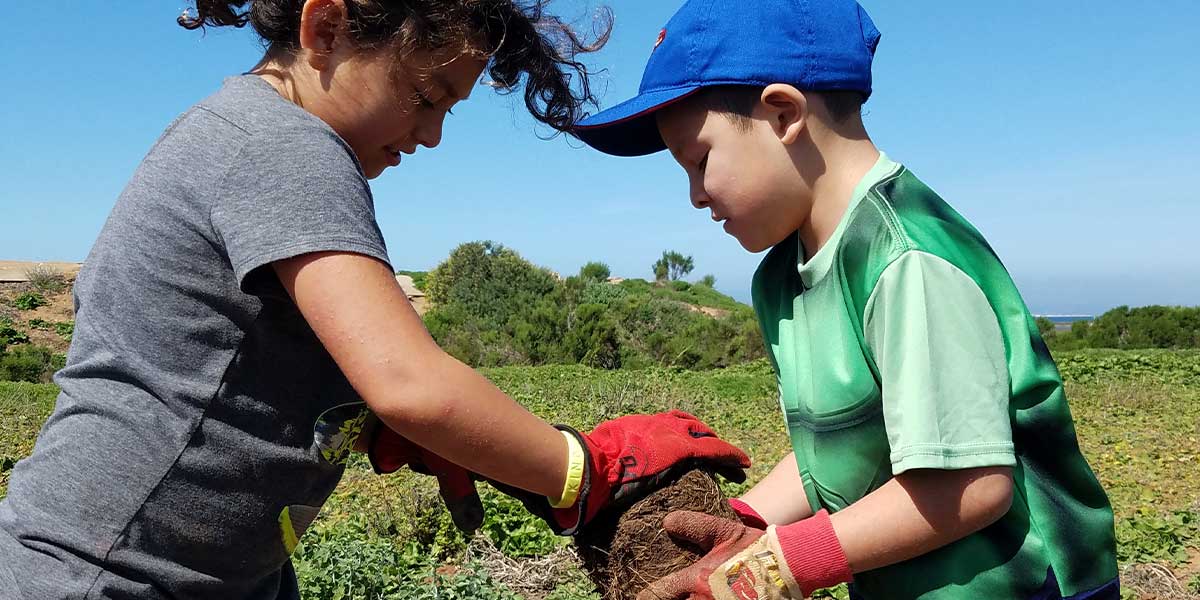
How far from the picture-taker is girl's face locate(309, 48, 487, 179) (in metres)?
1.48

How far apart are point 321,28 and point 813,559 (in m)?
1.13

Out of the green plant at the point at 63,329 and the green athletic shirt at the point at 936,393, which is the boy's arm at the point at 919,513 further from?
the green plant at the point at 63,329

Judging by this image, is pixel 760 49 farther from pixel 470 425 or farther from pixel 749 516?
pixel 749 516

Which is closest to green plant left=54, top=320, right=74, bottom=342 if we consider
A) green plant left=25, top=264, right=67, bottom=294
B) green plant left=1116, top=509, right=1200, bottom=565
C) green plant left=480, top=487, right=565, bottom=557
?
green plant left=25, top=264, right=67, bottom=294

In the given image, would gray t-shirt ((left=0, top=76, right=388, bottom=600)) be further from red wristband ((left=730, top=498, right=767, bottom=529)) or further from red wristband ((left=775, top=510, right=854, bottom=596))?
red wristband ((left=730, top=498, right=767, bottom=529))

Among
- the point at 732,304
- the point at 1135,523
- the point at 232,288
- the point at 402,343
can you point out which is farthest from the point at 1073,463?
the point at 732,304

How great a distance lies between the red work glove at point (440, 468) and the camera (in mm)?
1703

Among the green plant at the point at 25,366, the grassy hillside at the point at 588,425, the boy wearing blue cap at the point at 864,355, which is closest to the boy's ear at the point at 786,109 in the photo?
the boy wearing blue cap at the point at 864,355

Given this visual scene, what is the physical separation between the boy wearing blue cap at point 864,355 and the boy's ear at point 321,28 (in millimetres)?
504

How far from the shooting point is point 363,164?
1612mm

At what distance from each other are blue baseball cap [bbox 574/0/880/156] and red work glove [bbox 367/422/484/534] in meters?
0.72

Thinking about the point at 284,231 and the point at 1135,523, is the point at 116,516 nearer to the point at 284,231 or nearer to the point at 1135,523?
the point at 284,231

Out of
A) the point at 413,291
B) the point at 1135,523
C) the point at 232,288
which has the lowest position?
the point at 413,291

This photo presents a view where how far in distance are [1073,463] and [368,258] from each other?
1111 millimetres
